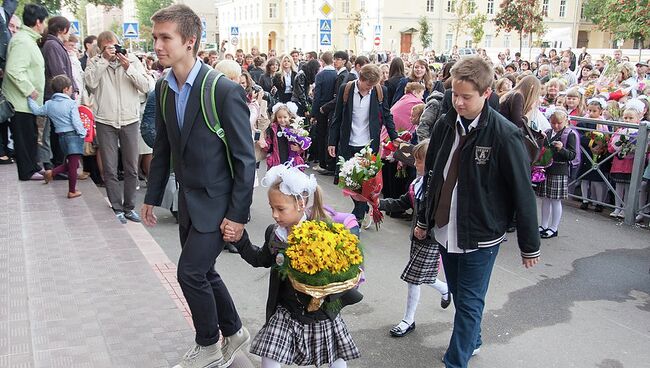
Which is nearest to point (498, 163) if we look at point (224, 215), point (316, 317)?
point (316, 317)

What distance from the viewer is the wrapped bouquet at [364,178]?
6738 mm

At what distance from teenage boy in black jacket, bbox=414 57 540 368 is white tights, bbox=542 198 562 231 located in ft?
13.4

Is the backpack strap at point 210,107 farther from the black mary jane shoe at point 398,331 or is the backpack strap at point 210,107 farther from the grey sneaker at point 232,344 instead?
the black mary jane shoe at point 398,331

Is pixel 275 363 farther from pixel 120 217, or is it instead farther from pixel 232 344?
pixel 120 217

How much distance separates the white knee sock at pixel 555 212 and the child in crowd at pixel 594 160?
154cm

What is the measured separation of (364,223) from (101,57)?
372 centimetres

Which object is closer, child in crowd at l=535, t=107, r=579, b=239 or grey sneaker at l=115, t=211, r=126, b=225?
grey sneaker at l=115, t=211, r=126, b=225

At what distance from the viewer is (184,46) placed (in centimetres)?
340

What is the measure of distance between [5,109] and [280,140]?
3.55m

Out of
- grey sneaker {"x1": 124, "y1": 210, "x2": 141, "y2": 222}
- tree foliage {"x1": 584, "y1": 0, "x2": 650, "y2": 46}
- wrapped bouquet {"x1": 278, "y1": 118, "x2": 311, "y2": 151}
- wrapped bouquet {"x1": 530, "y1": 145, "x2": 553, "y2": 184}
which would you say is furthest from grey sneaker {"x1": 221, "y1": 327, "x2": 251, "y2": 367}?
tree foliage {"x1": 584, "y1": 0, "x2": 650, "y2": 46}

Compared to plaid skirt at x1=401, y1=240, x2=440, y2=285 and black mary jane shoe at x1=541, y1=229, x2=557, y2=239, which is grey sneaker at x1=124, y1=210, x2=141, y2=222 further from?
black mary jane shoe at x1=541, y1=229, x2=557, y2=239

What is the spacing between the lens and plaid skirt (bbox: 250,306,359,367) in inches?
135

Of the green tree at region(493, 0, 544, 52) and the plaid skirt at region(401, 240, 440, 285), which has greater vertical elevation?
the green tree at region(493, 0, 544, 52)

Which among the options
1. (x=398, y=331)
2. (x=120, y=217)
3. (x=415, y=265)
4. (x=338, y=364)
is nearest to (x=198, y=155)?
(x=338, y=364)
